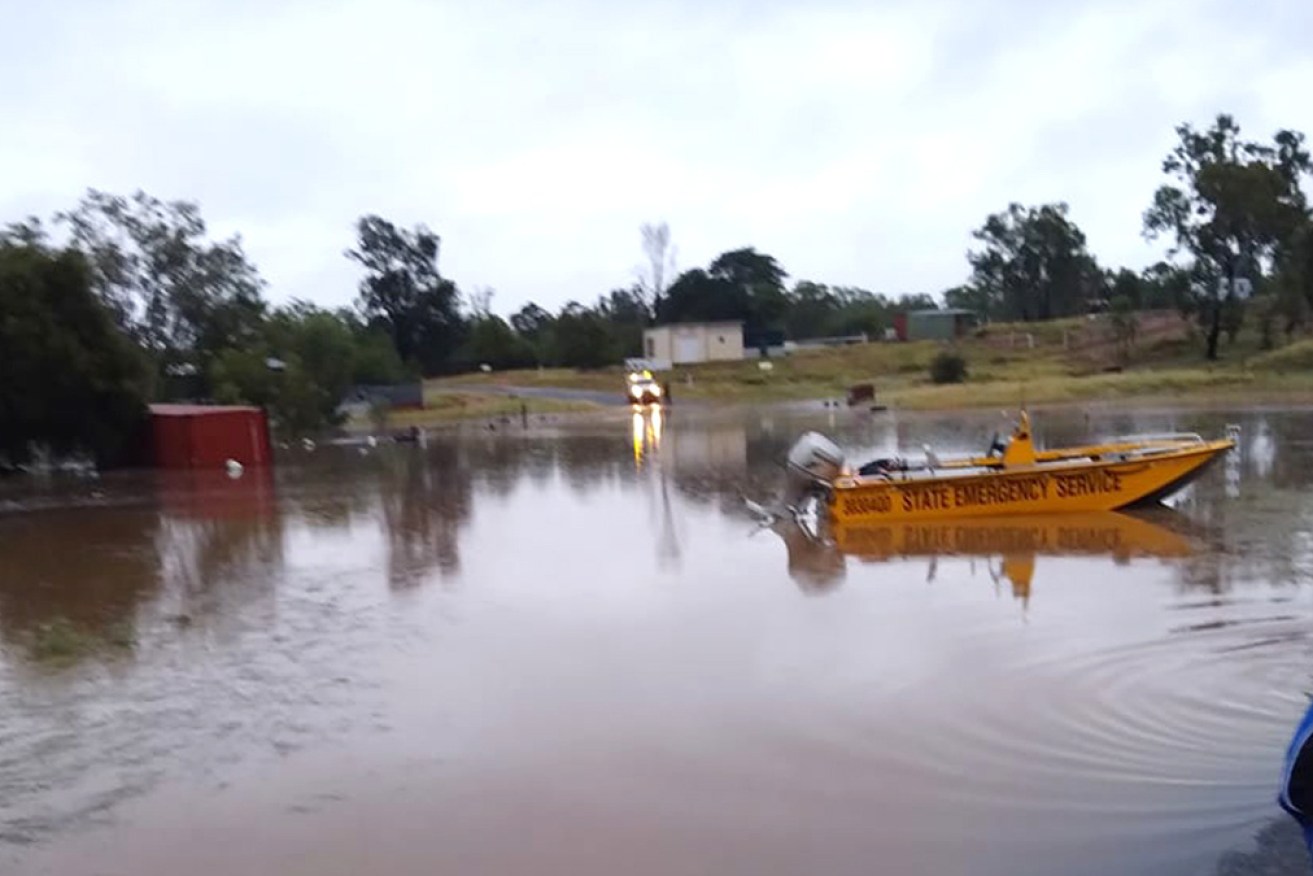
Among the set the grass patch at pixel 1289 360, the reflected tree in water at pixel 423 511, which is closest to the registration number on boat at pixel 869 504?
the reflected tree in water at pixel 423 511

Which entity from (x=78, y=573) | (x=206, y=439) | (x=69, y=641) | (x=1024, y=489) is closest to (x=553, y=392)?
(x=206, y=439)

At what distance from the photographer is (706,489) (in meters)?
23.9

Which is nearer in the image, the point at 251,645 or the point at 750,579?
the point at 251,645

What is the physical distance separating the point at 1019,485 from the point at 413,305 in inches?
2956

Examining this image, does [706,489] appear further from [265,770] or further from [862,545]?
[265,770]

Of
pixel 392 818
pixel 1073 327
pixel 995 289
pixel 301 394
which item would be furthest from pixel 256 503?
pixel 995 289

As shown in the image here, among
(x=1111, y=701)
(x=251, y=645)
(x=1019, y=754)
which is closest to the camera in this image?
(x=1019, y=754)

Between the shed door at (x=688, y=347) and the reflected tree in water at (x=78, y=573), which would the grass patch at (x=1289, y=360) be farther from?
the reflected tree in water at (x=78, y=573)

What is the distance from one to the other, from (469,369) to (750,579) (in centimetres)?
7530

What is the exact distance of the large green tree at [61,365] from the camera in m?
31.2

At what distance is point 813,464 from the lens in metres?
18.3

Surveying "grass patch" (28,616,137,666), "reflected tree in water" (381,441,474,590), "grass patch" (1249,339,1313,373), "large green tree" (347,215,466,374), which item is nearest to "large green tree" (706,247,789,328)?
"large green tree" (347,215,466,374)

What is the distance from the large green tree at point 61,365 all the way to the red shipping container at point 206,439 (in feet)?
2.67

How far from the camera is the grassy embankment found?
49844 millimetres
